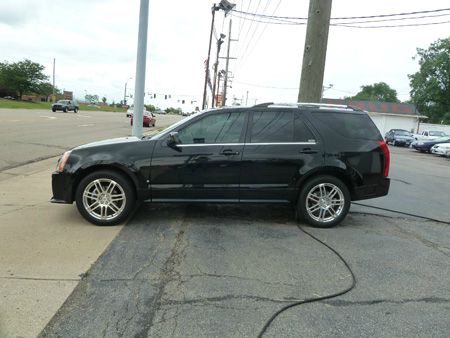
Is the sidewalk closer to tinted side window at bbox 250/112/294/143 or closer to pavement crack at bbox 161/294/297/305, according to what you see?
pavement crack at bbox 161/294/297/305

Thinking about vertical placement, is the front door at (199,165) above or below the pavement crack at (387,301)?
above

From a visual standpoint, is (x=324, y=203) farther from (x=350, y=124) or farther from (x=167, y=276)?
(x=167, y=276)

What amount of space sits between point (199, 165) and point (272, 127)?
120cm

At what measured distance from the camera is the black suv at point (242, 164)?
18.8 feet

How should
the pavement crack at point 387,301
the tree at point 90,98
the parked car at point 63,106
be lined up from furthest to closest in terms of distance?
the tree at point 90,98 → the parked car at point 63,106 → the pavement crack at point 387,301

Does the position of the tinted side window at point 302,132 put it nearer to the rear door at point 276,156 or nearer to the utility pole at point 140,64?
the rear door at point 276,156

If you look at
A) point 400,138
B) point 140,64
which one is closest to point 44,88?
point 400,138

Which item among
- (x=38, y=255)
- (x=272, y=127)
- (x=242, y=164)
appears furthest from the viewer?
(x=272, y=127)

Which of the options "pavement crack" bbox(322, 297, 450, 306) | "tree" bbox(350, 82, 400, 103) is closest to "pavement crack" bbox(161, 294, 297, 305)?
"pavement crack" bbox(322, 297, 450, 306)

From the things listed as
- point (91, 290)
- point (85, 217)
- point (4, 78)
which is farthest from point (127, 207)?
point (4, 78)

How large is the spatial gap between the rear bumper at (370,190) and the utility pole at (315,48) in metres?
3.48

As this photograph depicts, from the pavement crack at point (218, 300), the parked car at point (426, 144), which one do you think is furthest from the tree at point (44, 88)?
the pavement crack at point (218, 300)

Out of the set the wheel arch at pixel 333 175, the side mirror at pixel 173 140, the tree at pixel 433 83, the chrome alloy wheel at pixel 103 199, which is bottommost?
the chrome alloy wheel at pixel 103 199

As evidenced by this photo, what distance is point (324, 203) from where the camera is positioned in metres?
6.13
